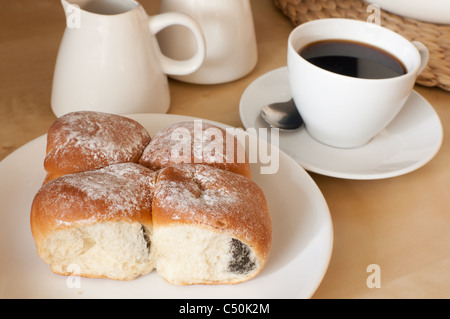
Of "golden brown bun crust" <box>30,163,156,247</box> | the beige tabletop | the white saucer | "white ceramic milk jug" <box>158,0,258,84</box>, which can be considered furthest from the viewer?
"white ceramic milk jug" <box>158,0,258,84</box>

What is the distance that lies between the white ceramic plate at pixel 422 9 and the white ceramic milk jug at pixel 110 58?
1.21 ft

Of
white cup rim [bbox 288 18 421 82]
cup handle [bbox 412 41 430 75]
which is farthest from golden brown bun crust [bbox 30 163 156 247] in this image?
cup handle [bbox 412 41 430 75]

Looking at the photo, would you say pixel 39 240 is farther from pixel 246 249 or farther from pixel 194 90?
pixel 194 90

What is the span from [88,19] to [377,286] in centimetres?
52

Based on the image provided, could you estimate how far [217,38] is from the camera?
0.84 meters

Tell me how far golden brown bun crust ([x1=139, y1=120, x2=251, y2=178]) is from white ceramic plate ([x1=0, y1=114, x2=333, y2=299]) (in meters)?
0.07

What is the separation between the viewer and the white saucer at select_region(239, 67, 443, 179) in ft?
2.31

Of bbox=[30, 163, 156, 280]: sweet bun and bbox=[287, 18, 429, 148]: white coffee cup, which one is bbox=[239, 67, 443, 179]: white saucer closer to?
bbox=[287, 18, 429, 148]: white coffee cup

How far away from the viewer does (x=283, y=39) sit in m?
1.05

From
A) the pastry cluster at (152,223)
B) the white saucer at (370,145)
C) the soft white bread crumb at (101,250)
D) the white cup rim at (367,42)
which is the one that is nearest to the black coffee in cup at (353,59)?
the white cup rim at (367,42)

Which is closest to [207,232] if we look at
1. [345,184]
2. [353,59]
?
[345,184]

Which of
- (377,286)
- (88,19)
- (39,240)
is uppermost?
(88,19)

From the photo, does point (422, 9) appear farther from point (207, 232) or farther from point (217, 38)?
point (207, 232)
